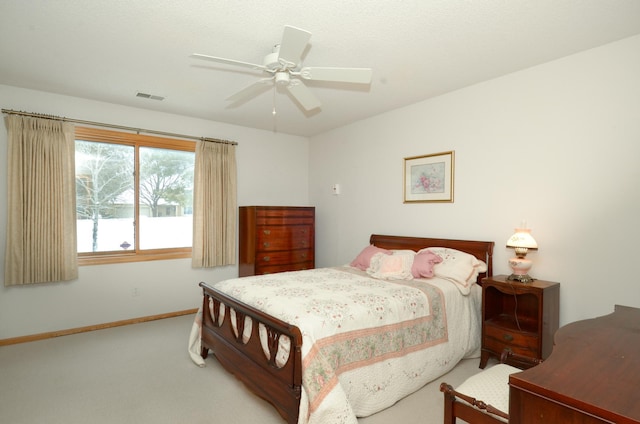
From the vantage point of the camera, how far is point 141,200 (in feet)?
14.2

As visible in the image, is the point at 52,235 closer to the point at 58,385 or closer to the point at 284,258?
the point at 58,385

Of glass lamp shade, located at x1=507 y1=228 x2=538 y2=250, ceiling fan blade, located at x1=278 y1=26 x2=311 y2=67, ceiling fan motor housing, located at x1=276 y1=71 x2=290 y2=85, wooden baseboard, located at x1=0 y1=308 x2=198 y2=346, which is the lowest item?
wooden baseboard, located at x1=0 y1=308 x2=198 y2=346

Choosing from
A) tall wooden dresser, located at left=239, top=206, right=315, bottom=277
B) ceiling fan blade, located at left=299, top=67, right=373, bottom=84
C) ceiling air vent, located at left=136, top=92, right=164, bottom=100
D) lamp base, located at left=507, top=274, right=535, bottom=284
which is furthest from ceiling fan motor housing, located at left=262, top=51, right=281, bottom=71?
lamp base, located at left=507, top=274, right=535, bottom=284

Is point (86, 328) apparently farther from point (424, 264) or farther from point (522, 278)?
point (522, 278)

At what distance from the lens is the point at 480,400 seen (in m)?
1.56

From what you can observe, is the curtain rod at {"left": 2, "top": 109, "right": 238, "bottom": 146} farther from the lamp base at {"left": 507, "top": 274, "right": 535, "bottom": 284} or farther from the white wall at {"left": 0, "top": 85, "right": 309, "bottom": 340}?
the lamp base at {"left": 507, "top": 274, "right": 535, "bottom": 284}

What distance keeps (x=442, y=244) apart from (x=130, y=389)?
3.11 m

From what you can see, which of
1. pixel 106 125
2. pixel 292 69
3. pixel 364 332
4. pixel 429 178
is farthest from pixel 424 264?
pixel 106 125

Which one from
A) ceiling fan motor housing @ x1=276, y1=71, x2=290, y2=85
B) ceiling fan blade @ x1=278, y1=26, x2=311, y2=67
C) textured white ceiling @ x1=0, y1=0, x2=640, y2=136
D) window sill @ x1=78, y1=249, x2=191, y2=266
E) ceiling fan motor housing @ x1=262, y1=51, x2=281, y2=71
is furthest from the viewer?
window sill @ x1=78, y1=249, x2=191, y2=266

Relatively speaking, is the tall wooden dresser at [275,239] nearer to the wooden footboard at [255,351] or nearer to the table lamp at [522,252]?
the wooden footboard at [255,351]

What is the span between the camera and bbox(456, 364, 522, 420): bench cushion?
1551 mm

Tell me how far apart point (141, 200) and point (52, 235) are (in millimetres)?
1003

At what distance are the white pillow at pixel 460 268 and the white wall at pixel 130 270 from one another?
2.93 meters

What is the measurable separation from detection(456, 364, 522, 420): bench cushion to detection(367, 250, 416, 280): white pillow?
1455mm
